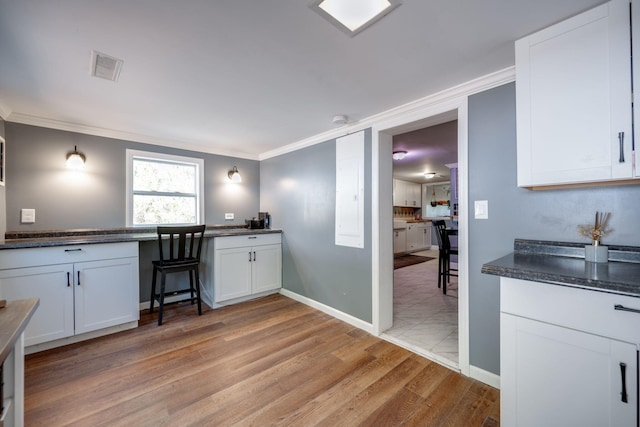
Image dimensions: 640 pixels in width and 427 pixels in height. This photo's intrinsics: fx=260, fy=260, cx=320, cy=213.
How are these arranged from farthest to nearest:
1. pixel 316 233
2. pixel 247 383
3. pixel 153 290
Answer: pixel 316 233, pixel 153 290, pixel 247 383

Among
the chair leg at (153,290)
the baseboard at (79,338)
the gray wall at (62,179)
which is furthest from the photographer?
the chair leg at (153,290)

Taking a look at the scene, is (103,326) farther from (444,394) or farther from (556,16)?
(556,16)

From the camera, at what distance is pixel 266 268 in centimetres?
362

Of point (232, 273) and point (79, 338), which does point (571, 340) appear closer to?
point (232, 273)

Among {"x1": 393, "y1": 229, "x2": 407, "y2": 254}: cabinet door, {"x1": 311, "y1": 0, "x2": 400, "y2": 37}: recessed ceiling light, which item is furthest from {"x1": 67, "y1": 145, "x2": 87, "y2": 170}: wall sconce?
{"x1": 393, "y1": 229, "x2": 407, "y2": 254}: cabinet door

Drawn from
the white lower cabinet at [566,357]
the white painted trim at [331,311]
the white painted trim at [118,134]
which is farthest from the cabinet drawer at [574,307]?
the white painted trim at [118,134]

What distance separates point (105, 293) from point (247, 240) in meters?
1.50

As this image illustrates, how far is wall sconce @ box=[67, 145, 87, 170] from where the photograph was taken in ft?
8.98

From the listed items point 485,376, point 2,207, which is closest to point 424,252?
point 485,376

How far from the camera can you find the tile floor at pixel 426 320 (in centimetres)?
223

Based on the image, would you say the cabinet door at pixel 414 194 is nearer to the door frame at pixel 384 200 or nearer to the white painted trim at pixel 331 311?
the white painted trim at pixel 331 311

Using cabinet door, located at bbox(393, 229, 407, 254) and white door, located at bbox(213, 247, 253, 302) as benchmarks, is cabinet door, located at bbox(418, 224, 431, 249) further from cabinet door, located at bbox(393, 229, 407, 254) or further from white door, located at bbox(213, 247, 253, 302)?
white door, located at bbox(213, 247, 253, 302)

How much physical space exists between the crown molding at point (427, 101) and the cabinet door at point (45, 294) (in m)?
2.77

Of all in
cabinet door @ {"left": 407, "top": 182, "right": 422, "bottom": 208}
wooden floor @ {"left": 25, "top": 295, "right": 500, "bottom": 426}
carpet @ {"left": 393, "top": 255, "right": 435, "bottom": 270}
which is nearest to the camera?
wooden floor @ {"left": 25, "top": 295, "right": 500, "bottom": 426}
